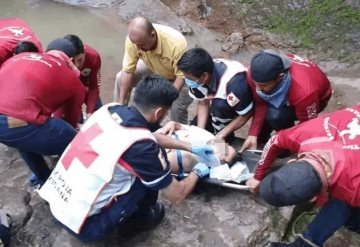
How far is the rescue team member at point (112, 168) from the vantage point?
8.83 ft

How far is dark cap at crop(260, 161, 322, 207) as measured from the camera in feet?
8.48

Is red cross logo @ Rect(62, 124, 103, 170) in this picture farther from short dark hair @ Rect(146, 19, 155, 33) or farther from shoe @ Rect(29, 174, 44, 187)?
short dark hair @ Rect(146, 19, 155, 33)

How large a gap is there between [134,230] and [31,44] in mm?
1716

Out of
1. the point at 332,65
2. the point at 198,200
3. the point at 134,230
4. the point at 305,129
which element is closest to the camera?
the point at 305,129

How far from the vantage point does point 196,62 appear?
3.66 m

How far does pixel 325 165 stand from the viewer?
2674 mm

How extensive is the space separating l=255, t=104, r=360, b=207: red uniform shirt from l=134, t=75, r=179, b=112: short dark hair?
825mm

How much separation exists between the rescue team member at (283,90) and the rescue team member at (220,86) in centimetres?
10

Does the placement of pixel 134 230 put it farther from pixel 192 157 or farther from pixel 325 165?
pixel 325 165

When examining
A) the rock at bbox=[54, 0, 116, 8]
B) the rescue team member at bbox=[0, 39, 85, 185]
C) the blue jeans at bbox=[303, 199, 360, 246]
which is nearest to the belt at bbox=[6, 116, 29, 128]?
the rescue team member at bbox=[0, 39, 85, 185]

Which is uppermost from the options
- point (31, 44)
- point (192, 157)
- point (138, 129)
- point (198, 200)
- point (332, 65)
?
point (138, 129)

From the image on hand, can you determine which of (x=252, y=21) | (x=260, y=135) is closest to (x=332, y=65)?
(x=252, y=21)


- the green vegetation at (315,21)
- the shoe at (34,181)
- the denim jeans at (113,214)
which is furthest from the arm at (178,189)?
the green vegetation at (315,21)

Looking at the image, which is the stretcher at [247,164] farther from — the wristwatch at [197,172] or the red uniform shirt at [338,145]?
the red uniform shirt at [338,145]
